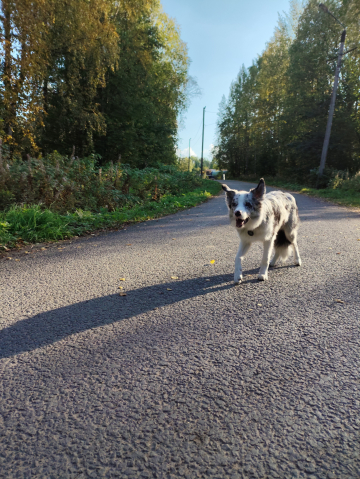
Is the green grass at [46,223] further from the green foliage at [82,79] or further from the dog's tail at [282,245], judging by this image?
the dog's tail at [282,245]

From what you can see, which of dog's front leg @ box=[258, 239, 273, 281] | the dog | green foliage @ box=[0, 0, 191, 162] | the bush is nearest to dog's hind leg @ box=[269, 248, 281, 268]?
the dog

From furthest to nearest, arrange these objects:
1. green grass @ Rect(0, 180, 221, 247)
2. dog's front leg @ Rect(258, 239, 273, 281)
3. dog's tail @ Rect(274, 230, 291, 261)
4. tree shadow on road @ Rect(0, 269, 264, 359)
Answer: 1. green grass @ Rect(0, 180, 221, 247)
2. dog's tail @ Rect(274, 230, 291, 261)
3. dog's front leg @ Rect(258, 239, 273, 281)
4. tree shadow on road @ Rect(0, 269, 264, 359)

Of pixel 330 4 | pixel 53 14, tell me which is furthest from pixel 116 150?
pixel 330 4

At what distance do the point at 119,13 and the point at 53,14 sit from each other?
9.42 m

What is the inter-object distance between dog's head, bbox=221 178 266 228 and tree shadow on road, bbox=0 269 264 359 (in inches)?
35.5

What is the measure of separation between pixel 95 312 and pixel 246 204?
216 centimetres

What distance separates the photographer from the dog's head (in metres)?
3.56

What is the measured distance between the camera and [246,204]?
3621 mm

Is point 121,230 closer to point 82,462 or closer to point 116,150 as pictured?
point 82,462

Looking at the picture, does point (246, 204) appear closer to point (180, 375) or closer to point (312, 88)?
point (180, 375)

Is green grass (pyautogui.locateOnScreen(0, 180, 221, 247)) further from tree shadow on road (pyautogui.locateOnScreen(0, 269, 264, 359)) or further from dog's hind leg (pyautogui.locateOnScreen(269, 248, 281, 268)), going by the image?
dog's hind leg (pyautogui.locateOnScreen(269, 248, 281, 268))

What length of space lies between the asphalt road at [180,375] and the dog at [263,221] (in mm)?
322

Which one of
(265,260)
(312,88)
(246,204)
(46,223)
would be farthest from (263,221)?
(312,88)

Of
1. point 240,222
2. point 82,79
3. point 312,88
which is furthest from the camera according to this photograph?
point 312,88
